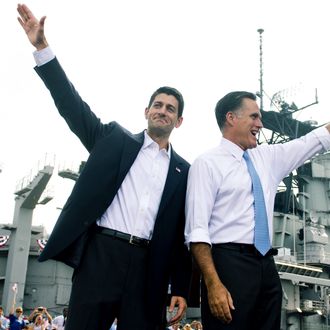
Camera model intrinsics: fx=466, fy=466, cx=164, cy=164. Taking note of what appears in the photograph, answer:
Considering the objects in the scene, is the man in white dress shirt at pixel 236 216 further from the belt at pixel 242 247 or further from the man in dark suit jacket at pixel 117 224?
the man in dark suit jacket at pixel 117 224

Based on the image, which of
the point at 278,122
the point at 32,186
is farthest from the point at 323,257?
the point at 32,186

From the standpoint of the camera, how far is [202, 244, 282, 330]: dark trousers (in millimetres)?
2904

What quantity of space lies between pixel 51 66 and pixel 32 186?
72.6ft

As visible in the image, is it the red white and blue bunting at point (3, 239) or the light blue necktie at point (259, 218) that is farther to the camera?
the red white and blue bunting at point (3, 239)

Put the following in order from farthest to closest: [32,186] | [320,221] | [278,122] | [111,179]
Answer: [278,122]
[320,221]
[32,186]
[111,179]

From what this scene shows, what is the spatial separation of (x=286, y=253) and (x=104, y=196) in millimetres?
25566

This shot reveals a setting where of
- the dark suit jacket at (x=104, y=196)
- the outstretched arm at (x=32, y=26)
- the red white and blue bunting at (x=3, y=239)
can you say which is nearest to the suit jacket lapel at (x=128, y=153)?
the dark suit jacket at (x=104, y=196)

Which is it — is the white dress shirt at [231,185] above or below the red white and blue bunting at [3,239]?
below

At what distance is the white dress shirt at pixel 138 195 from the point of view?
319 centimetres

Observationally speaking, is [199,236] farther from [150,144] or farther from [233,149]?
[150,144]

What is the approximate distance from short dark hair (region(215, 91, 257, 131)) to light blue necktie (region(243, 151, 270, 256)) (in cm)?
49

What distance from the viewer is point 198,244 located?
2.98 metres

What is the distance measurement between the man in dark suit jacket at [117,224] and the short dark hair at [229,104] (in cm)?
43

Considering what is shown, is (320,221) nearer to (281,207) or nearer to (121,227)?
(281,207)
